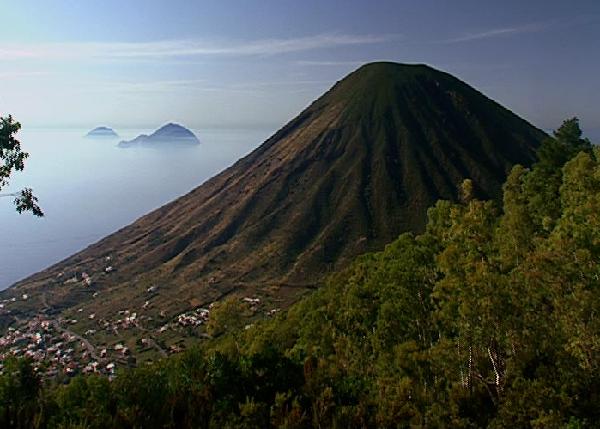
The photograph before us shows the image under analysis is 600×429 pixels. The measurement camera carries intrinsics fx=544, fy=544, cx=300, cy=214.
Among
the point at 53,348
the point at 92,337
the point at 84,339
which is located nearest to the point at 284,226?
the point at 92,337

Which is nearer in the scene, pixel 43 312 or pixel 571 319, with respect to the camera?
pixel 571 319

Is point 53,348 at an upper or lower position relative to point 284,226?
lower

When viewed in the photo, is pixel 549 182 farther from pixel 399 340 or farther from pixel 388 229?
pixel 388 229

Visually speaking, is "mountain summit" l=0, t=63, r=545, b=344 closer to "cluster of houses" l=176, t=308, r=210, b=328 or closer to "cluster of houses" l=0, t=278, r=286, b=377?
"cluster of houses" l=0, t=278, r=286, b=377

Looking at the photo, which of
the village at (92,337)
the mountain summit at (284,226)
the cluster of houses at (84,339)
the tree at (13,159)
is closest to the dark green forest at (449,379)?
the tree at (13,159)

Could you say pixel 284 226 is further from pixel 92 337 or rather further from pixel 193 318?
pixel 92 337

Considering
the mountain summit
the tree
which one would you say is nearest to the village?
the mountain summit

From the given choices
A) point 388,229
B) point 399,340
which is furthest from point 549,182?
point 388,229
